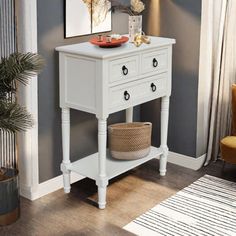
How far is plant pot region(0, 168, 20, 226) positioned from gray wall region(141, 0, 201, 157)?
4.96ft

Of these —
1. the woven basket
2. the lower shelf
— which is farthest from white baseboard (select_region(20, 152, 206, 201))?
the woven basket

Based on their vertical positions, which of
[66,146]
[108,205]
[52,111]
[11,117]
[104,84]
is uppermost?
[104,84]

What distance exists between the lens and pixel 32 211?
12.2 feet

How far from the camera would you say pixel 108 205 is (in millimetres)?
3812

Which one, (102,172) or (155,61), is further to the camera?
(155,61)

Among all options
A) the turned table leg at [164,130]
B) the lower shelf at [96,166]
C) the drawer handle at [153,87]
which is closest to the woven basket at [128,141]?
the lower shelf at [96,166]

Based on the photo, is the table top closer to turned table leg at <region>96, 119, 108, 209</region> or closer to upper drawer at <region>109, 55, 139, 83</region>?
upper drawer at <region>109, 55, 139, 83</region>

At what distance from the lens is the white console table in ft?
11.6

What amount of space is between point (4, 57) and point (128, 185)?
4.40 feet

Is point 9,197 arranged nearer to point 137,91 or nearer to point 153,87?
point 137,91

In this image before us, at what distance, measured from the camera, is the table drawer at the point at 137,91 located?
3.62 metres

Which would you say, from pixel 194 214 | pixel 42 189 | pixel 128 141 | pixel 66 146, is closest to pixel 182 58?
pixel 128 141

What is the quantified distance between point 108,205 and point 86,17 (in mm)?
1329

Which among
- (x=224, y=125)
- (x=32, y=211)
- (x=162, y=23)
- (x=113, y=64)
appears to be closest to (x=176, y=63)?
(x=162, y=23)
